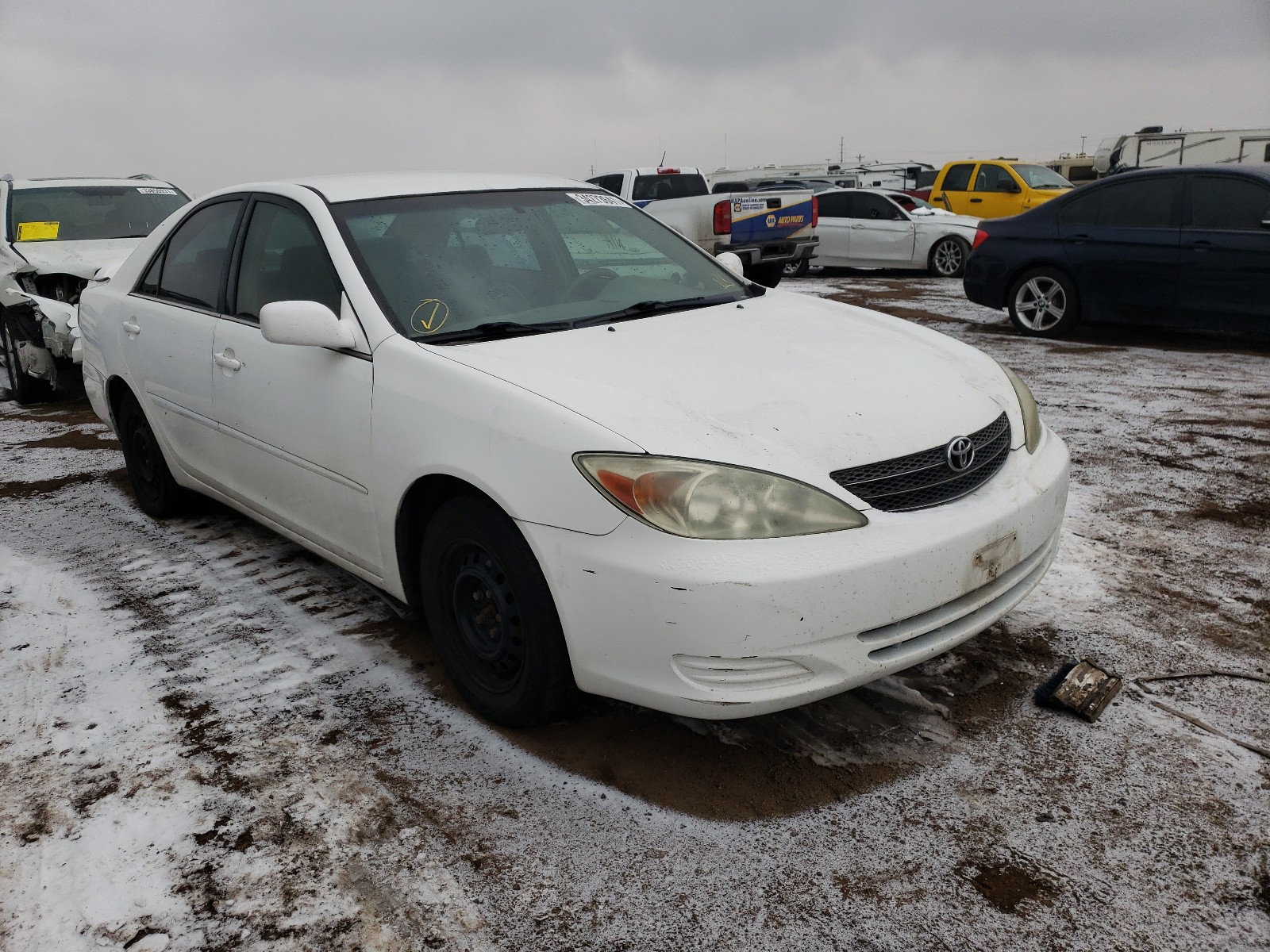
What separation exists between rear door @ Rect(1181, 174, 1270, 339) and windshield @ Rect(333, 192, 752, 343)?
5811 mm

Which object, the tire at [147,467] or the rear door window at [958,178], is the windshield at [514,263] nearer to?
the tire at [147,467]

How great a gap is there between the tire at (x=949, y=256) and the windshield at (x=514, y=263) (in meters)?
12.2

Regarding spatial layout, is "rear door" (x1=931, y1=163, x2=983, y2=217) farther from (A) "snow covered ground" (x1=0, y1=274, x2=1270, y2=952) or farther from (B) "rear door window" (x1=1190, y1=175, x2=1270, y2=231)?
(A) "snow covered ground" (x1=0, y1=274, x2=1270, y2=952)

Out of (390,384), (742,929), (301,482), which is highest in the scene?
(390,384)

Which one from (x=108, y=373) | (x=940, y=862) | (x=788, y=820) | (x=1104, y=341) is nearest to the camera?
(x=940, y=862)

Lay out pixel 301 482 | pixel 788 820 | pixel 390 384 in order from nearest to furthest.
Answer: pixel 788 820 → pixel 390 384 → pixel 301 482

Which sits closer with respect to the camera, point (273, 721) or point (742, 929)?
point (742, 929)

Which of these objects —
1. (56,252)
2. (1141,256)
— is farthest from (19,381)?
(1141,256)

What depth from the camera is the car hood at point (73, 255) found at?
312 inches

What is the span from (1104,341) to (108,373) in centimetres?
807

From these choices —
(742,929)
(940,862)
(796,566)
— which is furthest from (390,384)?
(940,862)

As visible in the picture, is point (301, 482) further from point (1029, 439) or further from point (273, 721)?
point (1029, 439)

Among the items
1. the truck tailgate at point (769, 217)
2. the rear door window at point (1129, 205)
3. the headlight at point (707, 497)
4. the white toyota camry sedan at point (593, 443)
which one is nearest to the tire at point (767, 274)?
the truck tailgate at point (769, 217)

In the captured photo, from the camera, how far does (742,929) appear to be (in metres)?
2.19
